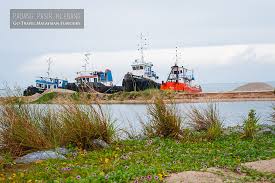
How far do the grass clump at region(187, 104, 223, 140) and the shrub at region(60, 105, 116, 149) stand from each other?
298 centimetres

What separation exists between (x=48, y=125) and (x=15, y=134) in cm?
74

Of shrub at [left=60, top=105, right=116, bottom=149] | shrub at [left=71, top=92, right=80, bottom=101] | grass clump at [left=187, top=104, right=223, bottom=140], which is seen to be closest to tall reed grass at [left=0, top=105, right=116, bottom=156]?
shrub at [left=60, top=105, right=116, bottom=149]

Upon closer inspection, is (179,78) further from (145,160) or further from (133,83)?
(145,160)

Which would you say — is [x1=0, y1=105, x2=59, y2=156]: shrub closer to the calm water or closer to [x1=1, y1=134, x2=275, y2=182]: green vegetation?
[x1=1, y1=134, x2=275, y2=182]: green vegetation

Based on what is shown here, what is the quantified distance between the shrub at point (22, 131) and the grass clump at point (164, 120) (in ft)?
9.08

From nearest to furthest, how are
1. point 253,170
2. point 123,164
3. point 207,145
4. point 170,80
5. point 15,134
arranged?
point 253,170 < point 123,164 < point 15,134 < point 207,145 < point 170,80

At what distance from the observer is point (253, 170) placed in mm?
6102

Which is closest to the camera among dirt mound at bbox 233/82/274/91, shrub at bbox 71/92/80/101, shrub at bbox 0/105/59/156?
shrub at bbox 0/105/59/156

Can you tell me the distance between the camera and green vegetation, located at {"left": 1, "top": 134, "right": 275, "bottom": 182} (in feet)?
18.3

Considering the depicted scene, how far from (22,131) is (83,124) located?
48.7 inches

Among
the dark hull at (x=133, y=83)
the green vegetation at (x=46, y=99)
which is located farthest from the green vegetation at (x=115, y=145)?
the dark hull at (x=133, y=83)

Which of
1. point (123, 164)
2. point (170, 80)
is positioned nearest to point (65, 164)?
point (123, 164)

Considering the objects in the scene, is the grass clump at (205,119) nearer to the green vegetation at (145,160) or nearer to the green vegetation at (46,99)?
the green vegetation at (145,160)

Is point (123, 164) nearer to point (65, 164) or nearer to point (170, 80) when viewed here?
point (65, 164)
